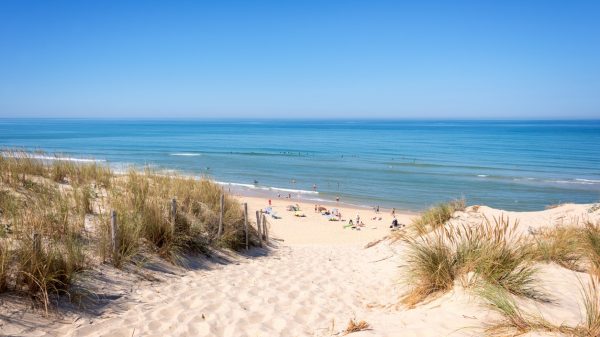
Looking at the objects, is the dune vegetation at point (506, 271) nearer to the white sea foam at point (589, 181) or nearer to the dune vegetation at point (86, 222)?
the dune vegetation at point (86, 222)

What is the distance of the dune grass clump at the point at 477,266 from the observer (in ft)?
16.1

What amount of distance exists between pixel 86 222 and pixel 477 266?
21.8ft

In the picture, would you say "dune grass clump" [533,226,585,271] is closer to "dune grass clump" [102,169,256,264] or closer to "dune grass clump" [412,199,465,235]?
"dune grass clump" [412,199,465,235]

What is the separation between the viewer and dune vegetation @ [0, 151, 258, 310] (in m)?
4.54

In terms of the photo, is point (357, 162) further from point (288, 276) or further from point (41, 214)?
point (41, 214)

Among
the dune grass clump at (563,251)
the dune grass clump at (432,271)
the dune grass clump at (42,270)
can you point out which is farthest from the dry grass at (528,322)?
the dune grass clump at (42,270)

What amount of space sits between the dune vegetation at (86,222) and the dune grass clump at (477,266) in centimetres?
431

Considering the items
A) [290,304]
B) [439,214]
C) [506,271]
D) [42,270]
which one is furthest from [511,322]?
[439,214]

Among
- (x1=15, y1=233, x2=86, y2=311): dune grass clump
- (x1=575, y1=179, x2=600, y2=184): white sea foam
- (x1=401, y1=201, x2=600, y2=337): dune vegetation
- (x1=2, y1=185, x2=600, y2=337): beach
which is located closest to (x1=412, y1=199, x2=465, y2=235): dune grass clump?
(x1=2, y1=185, x2=600, y2=337): beach

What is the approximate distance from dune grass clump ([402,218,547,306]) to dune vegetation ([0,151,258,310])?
4.31 metres

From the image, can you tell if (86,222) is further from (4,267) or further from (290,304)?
(290,304)

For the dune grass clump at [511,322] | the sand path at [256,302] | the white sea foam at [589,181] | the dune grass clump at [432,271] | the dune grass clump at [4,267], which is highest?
the dune grass clump at [4,267]

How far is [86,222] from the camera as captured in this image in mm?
7051

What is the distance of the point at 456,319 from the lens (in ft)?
14.0
